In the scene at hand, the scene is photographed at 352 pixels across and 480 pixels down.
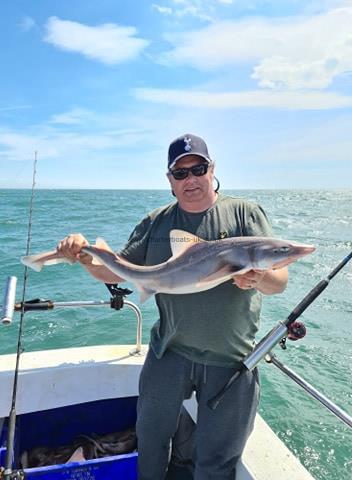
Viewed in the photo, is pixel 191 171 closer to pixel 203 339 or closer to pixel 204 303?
pixel 204 303

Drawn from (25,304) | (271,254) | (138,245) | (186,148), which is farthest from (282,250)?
(25,304)

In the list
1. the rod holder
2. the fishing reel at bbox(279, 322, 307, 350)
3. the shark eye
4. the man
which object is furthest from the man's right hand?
the fishing reel at bbox(279, 322, 307, 350)

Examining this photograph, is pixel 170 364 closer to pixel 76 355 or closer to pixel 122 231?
pixel 76 355

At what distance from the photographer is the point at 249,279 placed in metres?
2.32

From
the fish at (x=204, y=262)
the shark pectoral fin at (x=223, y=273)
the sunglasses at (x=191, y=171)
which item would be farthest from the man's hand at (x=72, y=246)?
the shark pectoral fin at (x=223, y=273)

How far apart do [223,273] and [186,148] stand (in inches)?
32.4

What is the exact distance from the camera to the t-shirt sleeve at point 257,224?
2.54 metres

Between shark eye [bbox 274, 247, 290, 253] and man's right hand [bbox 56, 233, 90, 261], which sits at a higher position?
shark eye [bbox 274, 247, 290, 253]

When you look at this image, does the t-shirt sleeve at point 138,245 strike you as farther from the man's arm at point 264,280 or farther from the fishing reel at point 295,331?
the fishing reel at point 295,331

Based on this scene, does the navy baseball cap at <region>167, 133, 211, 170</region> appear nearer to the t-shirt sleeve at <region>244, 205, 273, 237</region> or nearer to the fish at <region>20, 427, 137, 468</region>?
the t-shirt sleeve at <region>244, 205, 273, 237</region>

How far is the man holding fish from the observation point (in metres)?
2.45

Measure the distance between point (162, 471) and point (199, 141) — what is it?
225 cm

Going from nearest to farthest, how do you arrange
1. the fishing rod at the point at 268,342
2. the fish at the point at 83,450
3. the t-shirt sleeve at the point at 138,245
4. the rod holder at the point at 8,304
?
1. the fishing rod at the point at 268,342
2. the rod holder at the point at 8,304
3. the t-shirt sleeve at the point at 138,245
4. the fish at the point at 83,450

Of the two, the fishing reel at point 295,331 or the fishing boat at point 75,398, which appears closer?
the fishing reel at point 295,331
